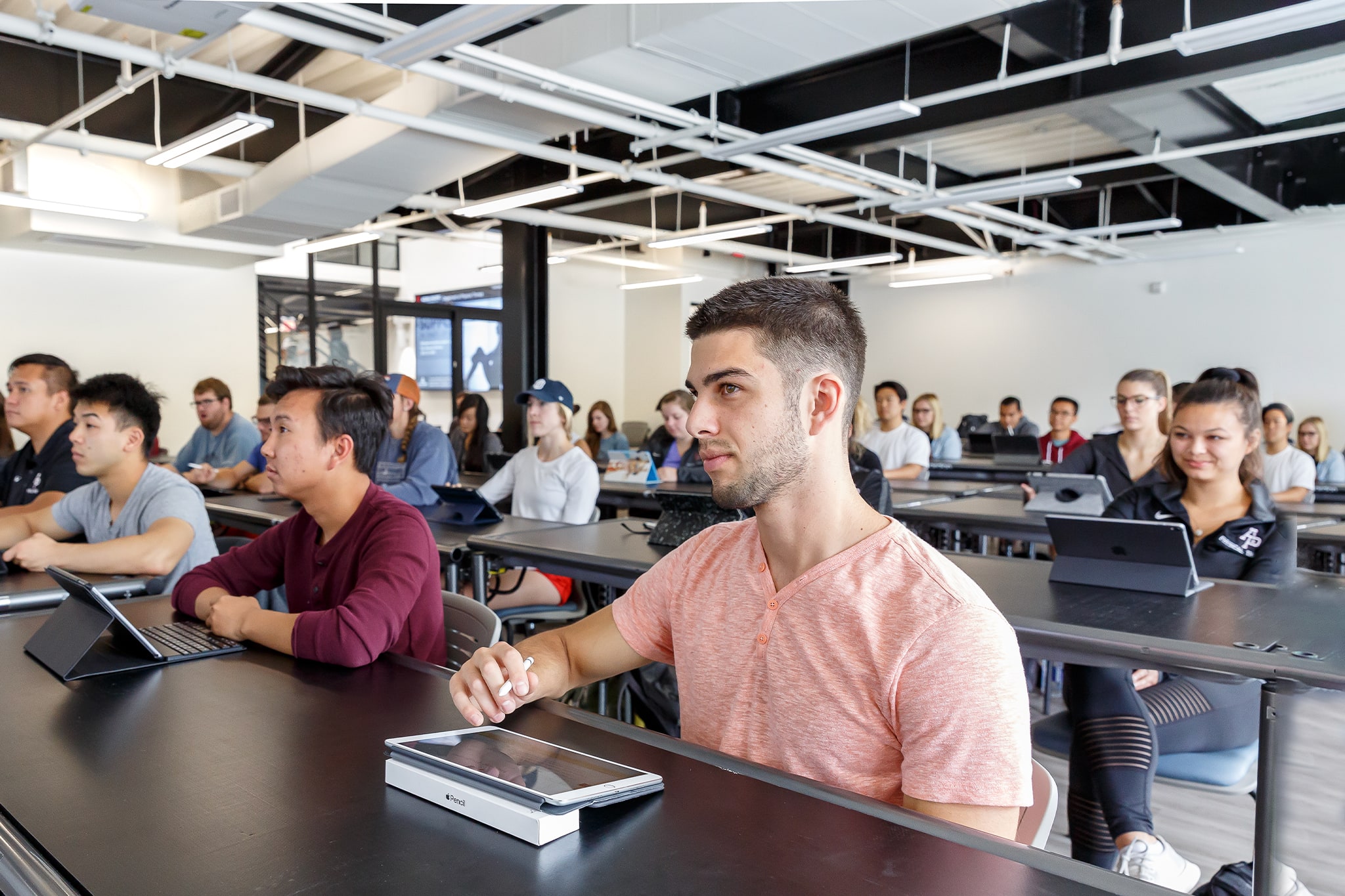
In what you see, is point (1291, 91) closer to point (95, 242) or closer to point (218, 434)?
point (218, 434)

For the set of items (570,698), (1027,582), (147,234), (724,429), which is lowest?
(570,698)

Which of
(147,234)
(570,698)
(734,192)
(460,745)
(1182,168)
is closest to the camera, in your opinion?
(460,745)

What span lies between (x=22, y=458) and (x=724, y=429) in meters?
3.67

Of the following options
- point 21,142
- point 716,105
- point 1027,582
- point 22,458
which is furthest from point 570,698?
point 21,142

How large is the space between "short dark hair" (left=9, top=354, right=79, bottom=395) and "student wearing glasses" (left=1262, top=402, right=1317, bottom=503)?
5456 millimetres

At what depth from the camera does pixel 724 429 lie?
1206 mm

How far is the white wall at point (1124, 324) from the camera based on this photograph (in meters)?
9.91

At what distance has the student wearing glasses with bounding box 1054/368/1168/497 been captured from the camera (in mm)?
3832

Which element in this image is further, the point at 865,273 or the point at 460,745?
the point at 865,273

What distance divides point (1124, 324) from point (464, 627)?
11.1m

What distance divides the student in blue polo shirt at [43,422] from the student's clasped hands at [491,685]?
2761 millimetres

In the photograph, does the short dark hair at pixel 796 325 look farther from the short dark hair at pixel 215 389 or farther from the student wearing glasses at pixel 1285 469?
the short dark hair at pixel 215 389

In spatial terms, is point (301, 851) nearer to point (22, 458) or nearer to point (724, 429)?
point (724, 429)

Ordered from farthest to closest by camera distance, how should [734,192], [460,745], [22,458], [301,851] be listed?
[734,192], [22,458], [460,745], [301,851]
